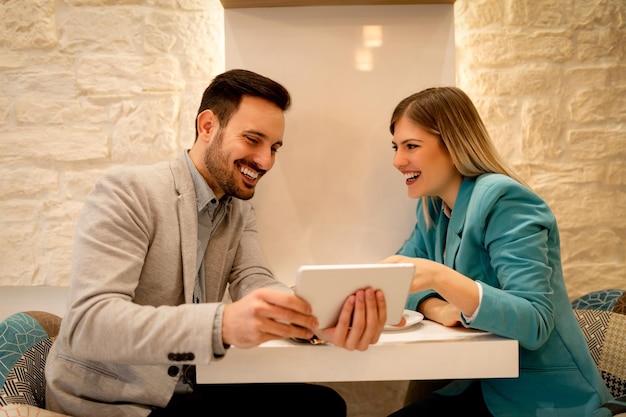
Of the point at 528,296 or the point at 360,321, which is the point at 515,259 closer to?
the point at 528,296

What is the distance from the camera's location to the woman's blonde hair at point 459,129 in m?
1.96

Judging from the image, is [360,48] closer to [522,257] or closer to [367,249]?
[367,249]

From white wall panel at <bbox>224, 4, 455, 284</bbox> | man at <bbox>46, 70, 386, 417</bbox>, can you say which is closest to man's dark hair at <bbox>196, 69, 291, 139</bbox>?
man at <bbox>46, 70, 386, 417</bbox>

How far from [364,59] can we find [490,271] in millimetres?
1200

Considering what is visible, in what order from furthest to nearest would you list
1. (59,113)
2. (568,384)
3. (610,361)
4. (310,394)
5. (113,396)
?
1. (59,113)
2. (610,361)
3. (310,394)
4. (568,384)
5. (113,396)

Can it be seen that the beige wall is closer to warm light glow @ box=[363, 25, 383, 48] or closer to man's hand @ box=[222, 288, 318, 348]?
warm light glow @ box=[363, 25, 383, 48]

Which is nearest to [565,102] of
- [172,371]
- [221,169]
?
[221,169]

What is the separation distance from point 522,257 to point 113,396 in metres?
1.30

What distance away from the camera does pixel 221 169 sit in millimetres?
1930

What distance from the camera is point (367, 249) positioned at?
257cm

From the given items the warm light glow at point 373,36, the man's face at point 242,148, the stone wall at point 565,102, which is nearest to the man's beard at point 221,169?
the man's face at point 242,148

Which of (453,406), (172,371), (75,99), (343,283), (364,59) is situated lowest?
(453,406)

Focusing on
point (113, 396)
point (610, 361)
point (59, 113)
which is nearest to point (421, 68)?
point (610, 361)

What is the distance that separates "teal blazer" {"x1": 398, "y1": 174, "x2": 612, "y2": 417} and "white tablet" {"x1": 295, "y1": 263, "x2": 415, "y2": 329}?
1.14ft
